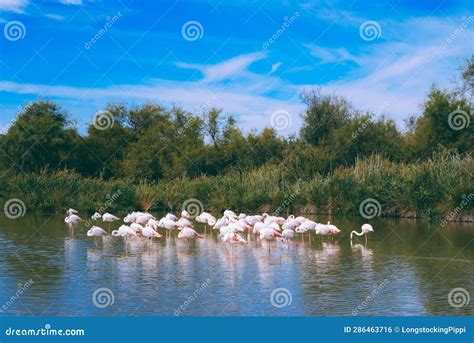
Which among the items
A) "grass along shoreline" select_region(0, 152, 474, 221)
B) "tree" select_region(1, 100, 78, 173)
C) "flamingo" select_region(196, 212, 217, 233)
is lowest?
"flamingo" select_region(196, 212, 217, 233)

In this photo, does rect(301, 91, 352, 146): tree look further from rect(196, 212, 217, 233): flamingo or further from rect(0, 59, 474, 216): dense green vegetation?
rect(196, 212, 217, 233): flamingo

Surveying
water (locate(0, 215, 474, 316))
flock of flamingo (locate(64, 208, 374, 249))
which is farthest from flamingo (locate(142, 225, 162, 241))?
water (locate(0, 215, 474, 316))

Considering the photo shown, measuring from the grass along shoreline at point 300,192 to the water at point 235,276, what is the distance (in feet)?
18.3

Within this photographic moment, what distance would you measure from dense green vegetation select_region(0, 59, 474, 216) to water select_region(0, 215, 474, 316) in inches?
310

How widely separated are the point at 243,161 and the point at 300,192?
49.8 ft

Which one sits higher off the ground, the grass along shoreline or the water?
the grass along shoreline

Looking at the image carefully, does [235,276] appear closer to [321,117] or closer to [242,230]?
[242,230]

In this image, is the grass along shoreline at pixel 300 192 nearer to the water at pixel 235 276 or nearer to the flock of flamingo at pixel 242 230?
the flock of flamingo at pixel 242 230

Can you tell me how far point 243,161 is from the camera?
45.0m

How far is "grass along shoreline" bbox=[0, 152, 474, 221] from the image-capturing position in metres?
26.4

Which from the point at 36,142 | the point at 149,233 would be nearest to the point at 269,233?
the point at 149,233

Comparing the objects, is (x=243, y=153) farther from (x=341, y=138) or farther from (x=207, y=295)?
(x=207, y=295)

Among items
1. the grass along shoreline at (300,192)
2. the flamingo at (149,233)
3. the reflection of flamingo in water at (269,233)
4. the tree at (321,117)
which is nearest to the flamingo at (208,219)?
the grass along shoreline at (300,192)

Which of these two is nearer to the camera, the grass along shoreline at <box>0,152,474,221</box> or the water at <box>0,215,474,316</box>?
the water at <box>0,215,474,316</box>
